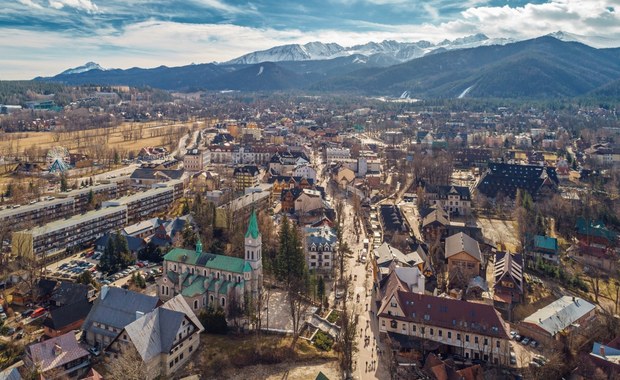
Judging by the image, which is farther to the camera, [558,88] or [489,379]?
[558,88]

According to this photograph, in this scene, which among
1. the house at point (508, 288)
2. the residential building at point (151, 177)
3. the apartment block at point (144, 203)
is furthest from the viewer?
the residential building at point (151, 177)

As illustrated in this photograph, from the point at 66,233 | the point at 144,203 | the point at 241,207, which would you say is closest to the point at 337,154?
the point at 241,207

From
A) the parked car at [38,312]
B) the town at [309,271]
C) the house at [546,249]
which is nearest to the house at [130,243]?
the town at [309,271]

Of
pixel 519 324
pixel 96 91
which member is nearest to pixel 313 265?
pixel 519 324

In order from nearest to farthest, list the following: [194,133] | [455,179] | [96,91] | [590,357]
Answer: [590,357] < [455,179] < [194,133] < [96,91]

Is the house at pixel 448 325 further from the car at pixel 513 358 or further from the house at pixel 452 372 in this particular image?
the house at pixel 452 372

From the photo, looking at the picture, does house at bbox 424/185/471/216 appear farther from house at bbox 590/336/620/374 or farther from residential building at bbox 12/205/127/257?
residential building at bbox 12/205/127/257

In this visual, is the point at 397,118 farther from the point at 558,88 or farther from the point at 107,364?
the point at 107,364
